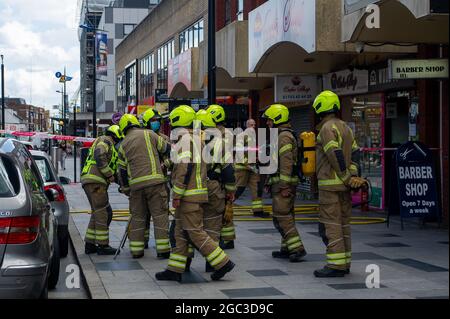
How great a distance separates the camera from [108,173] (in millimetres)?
10148

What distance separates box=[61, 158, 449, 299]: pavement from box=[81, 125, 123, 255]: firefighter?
0.76 feet

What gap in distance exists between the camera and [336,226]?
26.7 ft

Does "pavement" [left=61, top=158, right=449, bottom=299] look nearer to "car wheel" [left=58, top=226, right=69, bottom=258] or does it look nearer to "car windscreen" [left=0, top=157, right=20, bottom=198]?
"car wheel" [left=58, top=226, right=69, bottom=258]

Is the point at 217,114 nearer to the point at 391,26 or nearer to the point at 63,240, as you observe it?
the point at 63,240

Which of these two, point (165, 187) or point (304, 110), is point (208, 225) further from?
point (304, 110)

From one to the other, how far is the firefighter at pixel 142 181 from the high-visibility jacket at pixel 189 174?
4.92 ft

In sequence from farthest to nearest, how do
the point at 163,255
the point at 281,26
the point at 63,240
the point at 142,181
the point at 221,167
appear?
1. the point at 281,26
2. the point at 63,240
3. the point at 163,255
4. the point at 142,181
5. the point at 221,167

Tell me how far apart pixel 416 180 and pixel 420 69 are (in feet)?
7.06

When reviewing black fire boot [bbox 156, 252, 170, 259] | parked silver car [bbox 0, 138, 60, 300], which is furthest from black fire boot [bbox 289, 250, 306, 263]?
parked silver car [bbox 0, 138, 60, 300]

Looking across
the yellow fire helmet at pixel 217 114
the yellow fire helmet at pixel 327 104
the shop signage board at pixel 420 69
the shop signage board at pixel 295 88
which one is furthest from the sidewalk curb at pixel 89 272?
the shop signage board at pixel 295 88

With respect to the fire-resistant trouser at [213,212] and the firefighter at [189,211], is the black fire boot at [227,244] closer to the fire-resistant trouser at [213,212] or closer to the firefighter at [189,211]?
the fire-resistant trouser at [213,212]

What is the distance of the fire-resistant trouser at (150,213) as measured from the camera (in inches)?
374

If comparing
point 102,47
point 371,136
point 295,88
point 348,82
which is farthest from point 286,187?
point 102,47
